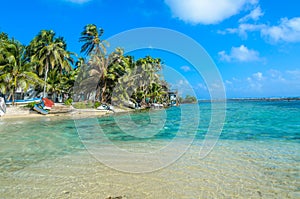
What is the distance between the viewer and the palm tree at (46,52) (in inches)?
1248

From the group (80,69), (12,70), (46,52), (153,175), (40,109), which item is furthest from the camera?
(80,69)

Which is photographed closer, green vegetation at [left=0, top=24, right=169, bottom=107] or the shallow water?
the shallow water

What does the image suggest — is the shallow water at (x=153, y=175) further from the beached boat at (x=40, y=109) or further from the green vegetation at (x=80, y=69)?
the green vegetation at (x=80, y=69)

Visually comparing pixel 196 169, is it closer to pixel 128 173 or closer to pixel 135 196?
pixel 128 173

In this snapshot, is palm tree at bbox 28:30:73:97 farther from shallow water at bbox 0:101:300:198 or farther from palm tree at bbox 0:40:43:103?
shallow water at bbox 0:101:300:198

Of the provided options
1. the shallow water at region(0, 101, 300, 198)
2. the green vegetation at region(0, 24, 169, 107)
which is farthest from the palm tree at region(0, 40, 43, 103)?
the shallow water at region(0, 101, 300, 198)

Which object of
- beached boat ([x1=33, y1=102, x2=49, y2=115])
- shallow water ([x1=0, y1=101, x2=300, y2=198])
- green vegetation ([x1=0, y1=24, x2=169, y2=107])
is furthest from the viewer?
green vegetation ([x1=0, y1=24, x2=169, y2=107])

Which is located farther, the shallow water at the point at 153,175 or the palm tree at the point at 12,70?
the palm tree at the point at 12,70

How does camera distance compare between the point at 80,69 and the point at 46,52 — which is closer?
the point at 46,52

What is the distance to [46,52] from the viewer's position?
31.7 m

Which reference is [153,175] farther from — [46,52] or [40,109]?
[46,52]

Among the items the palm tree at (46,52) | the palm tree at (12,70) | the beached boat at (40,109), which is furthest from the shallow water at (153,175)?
the palm tree at (46,52)

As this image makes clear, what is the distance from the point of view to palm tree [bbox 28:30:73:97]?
3169 cm

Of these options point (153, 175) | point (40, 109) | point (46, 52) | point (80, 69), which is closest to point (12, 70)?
point (40, 109)
